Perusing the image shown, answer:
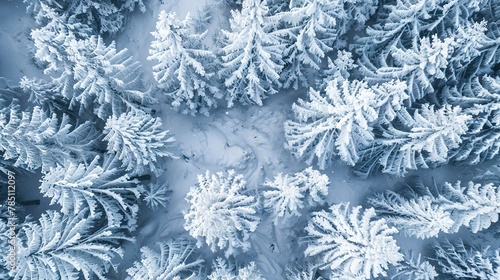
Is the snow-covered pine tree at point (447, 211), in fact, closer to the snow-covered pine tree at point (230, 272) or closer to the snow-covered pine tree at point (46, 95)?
the snow-covered pine tree at point (230, 272)

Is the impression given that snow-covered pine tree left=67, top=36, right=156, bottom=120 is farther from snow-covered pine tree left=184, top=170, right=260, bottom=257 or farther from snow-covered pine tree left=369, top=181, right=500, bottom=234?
snow-covered pine tree left=369, top=181, right=500, bottom=234

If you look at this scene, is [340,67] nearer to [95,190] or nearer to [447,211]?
[447,211]

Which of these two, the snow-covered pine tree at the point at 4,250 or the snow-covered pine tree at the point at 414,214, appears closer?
the snow-covered pine tree at the point at 4,250

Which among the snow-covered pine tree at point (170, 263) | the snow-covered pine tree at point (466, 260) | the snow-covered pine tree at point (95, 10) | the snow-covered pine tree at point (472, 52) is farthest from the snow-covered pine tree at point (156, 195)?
the snow-covered pine tree at point (472, 52)

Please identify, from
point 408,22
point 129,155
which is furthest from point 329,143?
point 129,155

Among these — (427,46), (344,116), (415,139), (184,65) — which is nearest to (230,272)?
(344,116)
